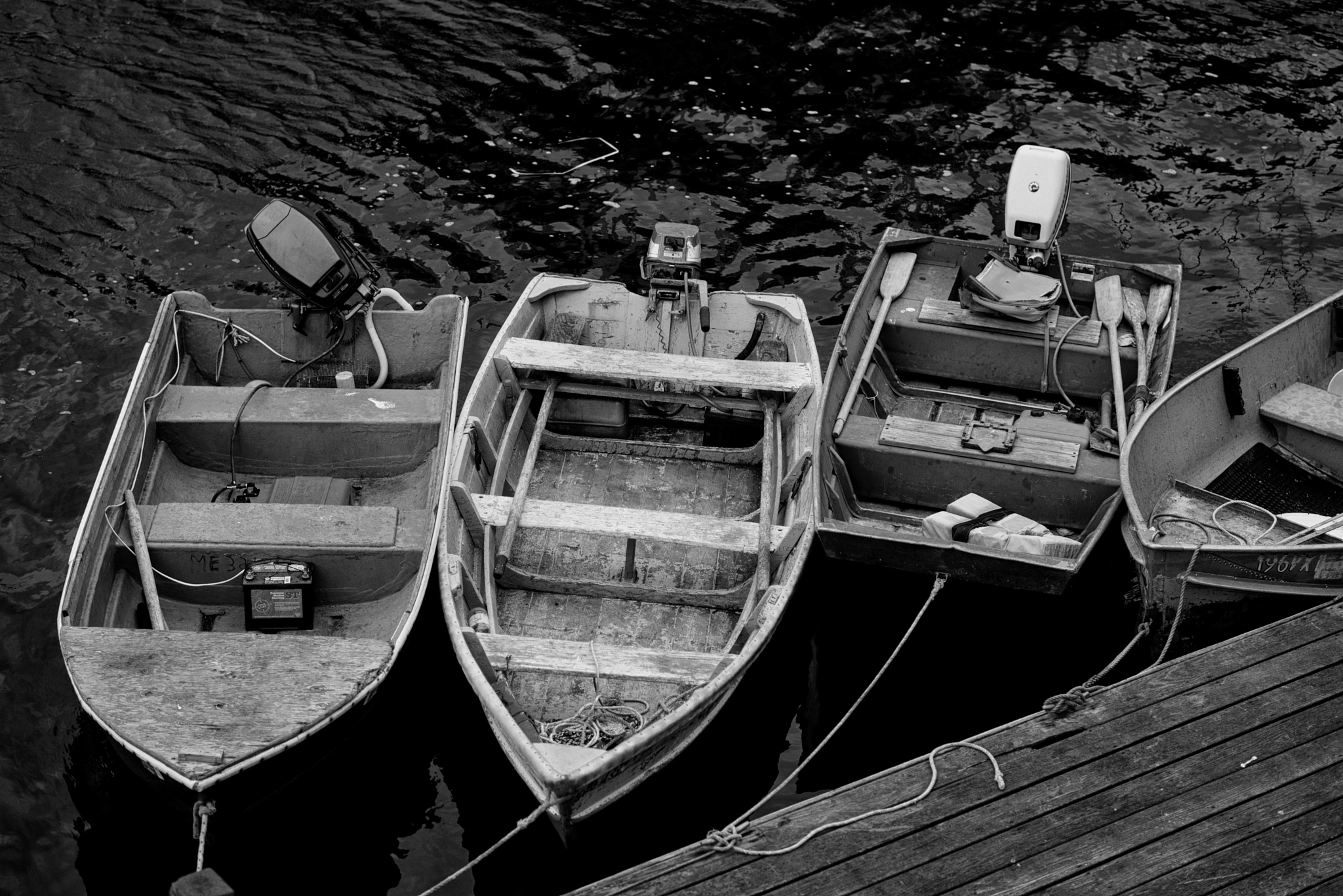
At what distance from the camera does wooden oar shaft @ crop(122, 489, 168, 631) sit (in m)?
8.17

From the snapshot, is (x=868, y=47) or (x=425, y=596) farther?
(x=868, y=47)

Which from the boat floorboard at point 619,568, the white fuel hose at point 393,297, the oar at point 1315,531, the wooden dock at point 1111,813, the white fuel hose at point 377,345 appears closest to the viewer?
the wooden dock at point 1111,813

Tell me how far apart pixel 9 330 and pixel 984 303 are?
9623 millimetres

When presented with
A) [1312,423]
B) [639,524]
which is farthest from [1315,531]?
[639,524]

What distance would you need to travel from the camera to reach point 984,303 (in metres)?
10.8

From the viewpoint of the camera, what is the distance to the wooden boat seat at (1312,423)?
9.80 metres

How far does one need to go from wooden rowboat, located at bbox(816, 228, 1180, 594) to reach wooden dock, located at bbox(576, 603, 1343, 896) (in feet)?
3.70

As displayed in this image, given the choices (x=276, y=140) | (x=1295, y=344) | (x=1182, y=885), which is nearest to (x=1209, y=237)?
(x=1295, y=344)

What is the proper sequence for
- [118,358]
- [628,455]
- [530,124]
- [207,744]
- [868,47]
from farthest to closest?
[868,47] → [530,124] → [118,358] → [628,455] → [207,744]

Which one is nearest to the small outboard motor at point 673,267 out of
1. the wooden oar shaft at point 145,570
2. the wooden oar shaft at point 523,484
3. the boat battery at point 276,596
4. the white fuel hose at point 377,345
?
the wooden oar shaft at point 523,484

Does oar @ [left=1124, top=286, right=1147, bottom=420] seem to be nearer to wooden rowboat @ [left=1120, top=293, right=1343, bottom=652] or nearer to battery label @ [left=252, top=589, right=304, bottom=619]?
wooden rowboat @ [left=1120, top=293, right=1343, bottom=652]

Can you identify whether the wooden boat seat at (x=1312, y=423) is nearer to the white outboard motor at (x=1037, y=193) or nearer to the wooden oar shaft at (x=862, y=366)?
the white outboard motor at (x=1037, y=193)

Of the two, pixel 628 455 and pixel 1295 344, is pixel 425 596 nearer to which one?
pixel 628 455

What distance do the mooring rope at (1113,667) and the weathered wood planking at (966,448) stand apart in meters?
1.30
